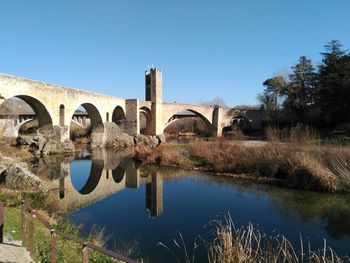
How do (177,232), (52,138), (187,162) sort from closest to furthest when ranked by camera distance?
(177,232)
(187,162)
(52,138)

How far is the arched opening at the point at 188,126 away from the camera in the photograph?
190ft

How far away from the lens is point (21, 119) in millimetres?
44312

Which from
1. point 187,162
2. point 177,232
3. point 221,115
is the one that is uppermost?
point 221,115

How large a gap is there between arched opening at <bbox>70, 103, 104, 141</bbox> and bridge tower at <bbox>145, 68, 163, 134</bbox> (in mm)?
9071

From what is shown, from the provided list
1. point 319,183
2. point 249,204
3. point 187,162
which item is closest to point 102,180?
point 187,162

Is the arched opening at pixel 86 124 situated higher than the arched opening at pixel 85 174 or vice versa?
the arched opening at pixel 86 124

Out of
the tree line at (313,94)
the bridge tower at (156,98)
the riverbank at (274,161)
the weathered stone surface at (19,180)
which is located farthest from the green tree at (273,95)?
the weathered stone surface at (19,180)

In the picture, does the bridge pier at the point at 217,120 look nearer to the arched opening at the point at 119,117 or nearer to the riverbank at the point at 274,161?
the arched opening at the point at 119,117

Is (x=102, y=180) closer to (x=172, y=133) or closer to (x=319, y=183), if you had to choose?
(x=319, y=183)

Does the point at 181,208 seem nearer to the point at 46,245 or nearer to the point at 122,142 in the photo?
the point at 46,245

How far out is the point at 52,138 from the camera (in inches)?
1093

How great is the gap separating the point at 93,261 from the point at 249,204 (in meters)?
7.63

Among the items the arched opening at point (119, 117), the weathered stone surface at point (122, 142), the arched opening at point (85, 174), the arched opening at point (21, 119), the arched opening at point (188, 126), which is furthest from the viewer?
the arched opening at point (188, 126)

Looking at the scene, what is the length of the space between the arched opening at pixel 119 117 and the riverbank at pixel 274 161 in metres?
21.8
